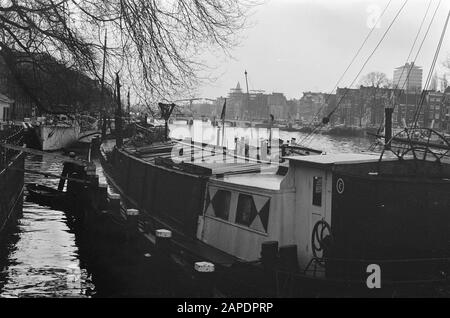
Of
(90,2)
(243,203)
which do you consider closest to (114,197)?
(243,203)

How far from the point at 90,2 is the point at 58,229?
1102cm

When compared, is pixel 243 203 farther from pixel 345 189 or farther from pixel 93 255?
pixel 93 255

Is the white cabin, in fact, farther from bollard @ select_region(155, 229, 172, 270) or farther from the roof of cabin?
the roof of cabin

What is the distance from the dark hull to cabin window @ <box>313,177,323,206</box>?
1202 cm

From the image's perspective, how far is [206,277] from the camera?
29.7 ft

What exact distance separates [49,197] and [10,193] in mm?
2953

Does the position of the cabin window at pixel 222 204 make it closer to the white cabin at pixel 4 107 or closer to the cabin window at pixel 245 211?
the cabin window at pixel 245 211

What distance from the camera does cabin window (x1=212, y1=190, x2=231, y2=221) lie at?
12648 millimetres

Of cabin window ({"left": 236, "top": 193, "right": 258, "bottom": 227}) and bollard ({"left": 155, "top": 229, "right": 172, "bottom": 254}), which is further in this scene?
cabin window ({"left": 236, "top": 193, "right": 258, "bottom": 227})

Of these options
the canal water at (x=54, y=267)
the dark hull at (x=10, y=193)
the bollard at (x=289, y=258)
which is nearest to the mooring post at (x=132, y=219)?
the canal water at (x=54, y=267)

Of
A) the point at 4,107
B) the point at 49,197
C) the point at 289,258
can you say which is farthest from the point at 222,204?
the point at 4,107

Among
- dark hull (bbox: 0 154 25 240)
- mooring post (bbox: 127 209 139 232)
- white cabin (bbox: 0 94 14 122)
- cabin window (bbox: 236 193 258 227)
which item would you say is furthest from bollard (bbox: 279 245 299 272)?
white cabin (bbox: 0 94 14 122)

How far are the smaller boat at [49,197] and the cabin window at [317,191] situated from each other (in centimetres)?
1589

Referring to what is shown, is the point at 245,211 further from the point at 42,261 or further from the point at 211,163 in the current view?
the point at 42,261
